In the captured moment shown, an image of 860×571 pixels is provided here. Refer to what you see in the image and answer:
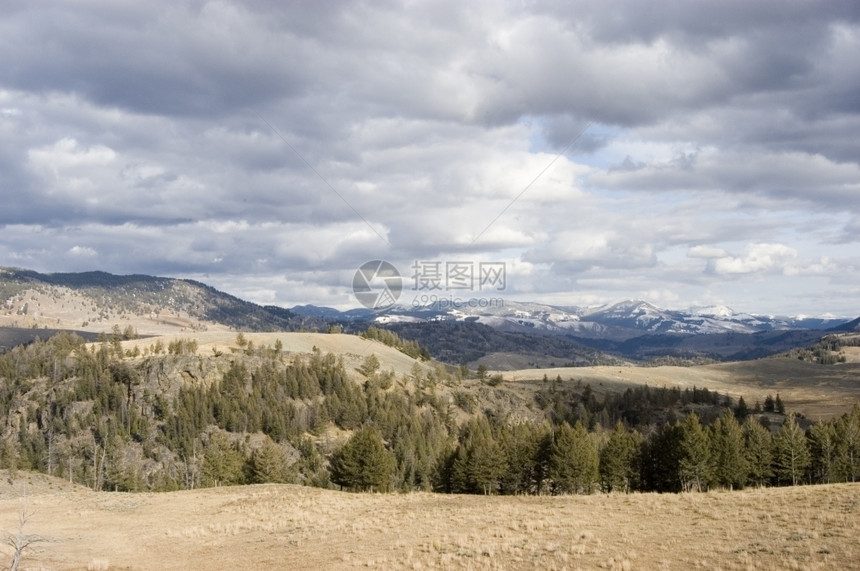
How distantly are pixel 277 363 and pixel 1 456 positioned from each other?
→ 256 ft

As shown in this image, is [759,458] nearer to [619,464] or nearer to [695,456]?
[695,456]

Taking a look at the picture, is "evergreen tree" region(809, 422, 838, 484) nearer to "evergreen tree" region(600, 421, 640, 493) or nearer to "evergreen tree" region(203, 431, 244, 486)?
"evergreen tree" region(600, 421, 640, 493)

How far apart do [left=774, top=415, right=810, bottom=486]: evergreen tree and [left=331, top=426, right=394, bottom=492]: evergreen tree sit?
183ft

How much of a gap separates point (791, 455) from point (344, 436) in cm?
10925

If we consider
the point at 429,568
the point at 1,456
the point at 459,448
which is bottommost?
the point at 1,456

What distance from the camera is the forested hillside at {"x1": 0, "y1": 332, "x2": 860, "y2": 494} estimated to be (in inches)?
3314

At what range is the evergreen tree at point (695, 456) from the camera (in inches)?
3127

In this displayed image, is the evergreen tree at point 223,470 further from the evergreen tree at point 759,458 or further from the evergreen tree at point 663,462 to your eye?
the evergreen tree at point 759,458

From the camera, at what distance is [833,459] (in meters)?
85.4

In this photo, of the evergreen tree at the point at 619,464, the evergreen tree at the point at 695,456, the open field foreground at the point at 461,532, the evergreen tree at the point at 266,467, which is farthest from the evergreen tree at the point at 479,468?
the open field foreground at the point at 461,532

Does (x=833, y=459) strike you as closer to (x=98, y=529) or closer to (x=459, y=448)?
(x=459, y=448)

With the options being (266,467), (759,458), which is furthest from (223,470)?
(759,458)

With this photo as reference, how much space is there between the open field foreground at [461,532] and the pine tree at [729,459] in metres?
35.5

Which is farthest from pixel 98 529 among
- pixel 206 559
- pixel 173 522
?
pixel 206 559
